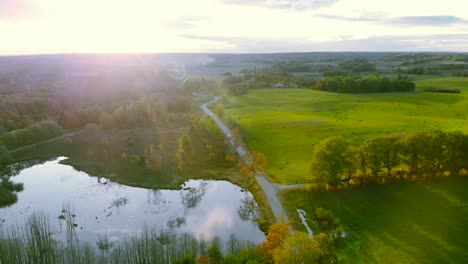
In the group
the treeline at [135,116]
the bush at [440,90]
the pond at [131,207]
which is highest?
the bush at [440,90]

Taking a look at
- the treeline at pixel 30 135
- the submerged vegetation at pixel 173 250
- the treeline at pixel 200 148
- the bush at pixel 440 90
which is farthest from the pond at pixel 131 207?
the bush at pixel 440 90

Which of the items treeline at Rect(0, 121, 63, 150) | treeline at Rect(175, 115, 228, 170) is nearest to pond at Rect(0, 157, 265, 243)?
treeline at Rect(175, 115, 228, 170)

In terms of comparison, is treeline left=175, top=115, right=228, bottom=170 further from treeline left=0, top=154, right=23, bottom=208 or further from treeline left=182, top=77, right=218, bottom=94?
treeline left=182, top=77, right=218, bottom=94

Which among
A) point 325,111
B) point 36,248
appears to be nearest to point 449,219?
point 36,248

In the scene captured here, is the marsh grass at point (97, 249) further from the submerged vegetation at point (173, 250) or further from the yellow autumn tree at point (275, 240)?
the yellow autumn tree at point (275, 240)

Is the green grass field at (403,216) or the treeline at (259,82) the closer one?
the green grass field at (403,216)

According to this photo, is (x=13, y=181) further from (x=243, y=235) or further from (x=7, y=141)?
(x=243, y=235)

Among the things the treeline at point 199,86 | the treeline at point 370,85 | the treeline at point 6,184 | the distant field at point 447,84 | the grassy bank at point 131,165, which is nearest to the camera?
the treeline at point 6,184

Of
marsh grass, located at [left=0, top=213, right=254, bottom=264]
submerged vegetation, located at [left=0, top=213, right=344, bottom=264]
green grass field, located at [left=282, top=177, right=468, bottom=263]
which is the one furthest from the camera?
green grass field, located at [left=282, top=177, right=468, bottom=263]
